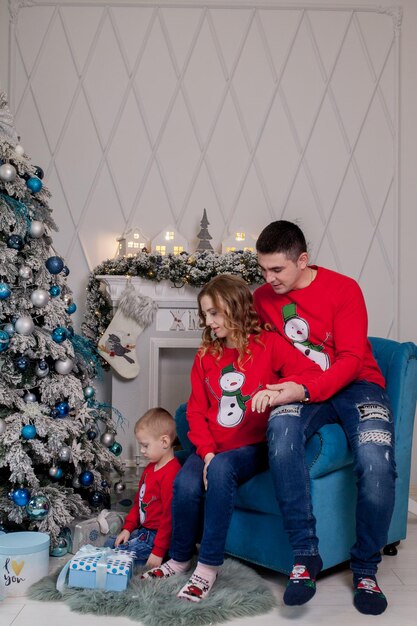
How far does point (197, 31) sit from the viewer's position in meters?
4.13

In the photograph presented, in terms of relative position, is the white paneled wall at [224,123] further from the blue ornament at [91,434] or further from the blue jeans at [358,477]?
the blue jeans at [358,477]

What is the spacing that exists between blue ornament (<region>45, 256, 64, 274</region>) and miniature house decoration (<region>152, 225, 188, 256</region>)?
1.38m

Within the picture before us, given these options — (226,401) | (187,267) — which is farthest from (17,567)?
(187,267)

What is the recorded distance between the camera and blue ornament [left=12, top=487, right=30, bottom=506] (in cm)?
253

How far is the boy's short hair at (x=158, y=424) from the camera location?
2.67 m

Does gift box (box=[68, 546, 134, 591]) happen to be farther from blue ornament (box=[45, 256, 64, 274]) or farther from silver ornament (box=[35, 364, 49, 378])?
blue ornament (box=[45, 256, 64, 274])

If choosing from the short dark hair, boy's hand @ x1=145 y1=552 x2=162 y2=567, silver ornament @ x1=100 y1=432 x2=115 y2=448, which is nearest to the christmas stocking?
silver ornament @ x1=100 y1=432 x2=115 y2=448

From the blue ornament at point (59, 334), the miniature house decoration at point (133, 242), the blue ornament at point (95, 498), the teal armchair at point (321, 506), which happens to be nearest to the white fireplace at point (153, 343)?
the miniature house decoration at point (133, 242)

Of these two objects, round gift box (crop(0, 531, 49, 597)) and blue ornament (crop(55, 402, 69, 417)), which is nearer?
round gift box (crop(0, 531, 49, 597))

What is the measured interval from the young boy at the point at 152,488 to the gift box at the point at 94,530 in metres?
0.04

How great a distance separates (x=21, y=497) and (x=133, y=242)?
6.12 ft

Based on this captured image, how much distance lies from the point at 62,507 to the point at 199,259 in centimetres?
166

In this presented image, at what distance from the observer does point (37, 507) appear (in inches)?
100

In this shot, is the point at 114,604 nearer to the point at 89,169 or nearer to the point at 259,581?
the point at 259,581
